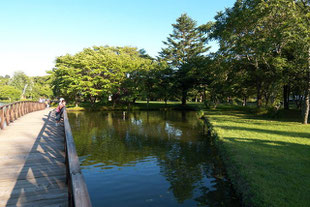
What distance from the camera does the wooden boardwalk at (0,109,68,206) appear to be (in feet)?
13.8

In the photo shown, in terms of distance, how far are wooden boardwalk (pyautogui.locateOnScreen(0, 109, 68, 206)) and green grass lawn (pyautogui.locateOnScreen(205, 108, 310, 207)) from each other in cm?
467

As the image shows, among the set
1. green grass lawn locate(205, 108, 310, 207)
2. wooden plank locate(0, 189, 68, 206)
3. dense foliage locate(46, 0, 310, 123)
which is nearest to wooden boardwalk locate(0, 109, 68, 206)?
wooden plank locate(0, 189, 68, 206)

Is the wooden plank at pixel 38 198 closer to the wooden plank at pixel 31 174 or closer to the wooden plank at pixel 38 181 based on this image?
the wooden plank at pixel 38 181

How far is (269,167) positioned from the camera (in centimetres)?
711

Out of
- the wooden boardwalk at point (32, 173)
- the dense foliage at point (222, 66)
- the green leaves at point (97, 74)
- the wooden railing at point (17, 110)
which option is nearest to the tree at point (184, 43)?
the dense foliage at point (222, 66)

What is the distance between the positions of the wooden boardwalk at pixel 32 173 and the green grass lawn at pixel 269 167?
184 inches

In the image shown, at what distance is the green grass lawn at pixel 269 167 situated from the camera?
17.2 feet

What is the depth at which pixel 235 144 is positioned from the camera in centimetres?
1033

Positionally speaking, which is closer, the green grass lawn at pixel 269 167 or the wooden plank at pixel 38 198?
the wooden plank at pixel 38 198

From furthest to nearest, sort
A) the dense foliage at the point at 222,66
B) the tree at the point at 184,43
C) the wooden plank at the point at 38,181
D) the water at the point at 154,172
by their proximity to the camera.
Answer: the tree at the point at 184,43 < the dense foliage at the point at 222,66 < the water at the point at 154,172 < the wooden plank at the point at 38,181

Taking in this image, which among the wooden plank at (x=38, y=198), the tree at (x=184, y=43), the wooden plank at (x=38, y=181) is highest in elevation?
the tree at (x=184, y=43)

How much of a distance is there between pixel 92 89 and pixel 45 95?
4355cm

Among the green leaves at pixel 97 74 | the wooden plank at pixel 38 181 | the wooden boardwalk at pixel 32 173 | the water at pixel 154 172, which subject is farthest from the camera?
the green leaves at pixel 97 74

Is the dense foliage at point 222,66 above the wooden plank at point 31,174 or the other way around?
above
